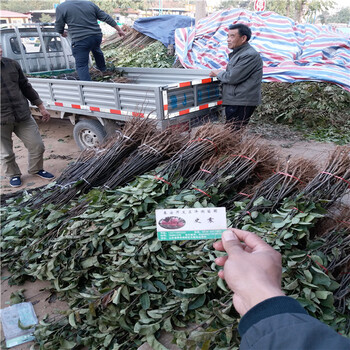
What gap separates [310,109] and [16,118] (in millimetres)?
5840

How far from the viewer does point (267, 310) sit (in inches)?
32.7

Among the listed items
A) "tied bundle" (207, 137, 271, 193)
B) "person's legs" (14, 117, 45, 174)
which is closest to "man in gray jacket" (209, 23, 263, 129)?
"tied bundle" (207, 137, 271, 193)

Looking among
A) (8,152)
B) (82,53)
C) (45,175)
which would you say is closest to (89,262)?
(45,175)

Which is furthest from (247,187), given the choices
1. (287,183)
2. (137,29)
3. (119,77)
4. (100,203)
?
(137,29)

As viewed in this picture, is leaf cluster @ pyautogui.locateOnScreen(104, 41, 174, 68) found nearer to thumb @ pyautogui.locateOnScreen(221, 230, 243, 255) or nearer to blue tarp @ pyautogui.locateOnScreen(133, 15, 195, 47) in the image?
blue tarp @ pyautogui.locateOnScreen(133, 15, 195, 47)

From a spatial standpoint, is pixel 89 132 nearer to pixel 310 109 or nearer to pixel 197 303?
pixel 197 303

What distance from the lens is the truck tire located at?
5.12 metres

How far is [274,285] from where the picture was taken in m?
0.91

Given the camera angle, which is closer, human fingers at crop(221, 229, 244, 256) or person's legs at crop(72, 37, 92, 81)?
human fingers at crop(221, 229, 244, 256)

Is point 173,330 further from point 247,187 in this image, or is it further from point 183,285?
point 247,187

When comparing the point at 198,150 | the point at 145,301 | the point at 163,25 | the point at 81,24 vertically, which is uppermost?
the point at 81,24

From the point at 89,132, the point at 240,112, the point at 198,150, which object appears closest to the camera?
the point at 198,150

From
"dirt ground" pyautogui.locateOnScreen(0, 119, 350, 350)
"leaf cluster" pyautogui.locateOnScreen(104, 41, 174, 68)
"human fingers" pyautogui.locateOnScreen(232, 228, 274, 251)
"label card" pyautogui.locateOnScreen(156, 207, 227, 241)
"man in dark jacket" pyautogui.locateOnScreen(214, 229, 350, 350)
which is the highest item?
"man in dark jacket" pyautogui.locateOnScreen(214, 229, 350, 350)

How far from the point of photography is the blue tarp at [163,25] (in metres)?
10.8
